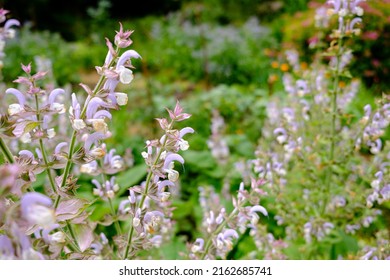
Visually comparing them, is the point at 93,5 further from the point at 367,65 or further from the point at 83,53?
the point at 367,65

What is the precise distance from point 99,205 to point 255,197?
1.45 m

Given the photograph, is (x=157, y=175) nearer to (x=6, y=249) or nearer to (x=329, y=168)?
(x=6, y=249)

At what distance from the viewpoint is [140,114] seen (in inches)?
160

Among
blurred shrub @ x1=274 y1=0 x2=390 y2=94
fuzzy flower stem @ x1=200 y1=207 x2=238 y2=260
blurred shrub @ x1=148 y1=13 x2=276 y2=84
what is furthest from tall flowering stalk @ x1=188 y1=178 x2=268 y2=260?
blurred shrub @ x1=148 y1=13 x2=276 y2=84

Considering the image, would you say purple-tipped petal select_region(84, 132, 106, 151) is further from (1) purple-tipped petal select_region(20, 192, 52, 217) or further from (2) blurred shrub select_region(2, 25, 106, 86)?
(2) blurred shrub select_region(2, 25, 106, 86)

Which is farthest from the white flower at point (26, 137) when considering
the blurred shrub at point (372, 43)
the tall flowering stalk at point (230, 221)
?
the blurred shrub at point (372, 43)

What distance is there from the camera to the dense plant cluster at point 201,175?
41.7 inches

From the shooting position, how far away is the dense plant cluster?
1.06 m

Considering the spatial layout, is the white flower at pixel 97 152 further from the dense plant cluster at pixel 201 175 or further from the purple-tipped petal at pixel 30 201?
the purple-tipped petal at pixel 30 201

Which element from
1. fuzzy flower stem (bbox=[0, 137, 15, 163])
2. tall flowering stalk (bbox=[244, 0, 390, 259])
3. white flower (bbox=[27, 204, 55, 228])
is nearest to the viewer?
white flower (bbox=[27, 204, 55, 228])

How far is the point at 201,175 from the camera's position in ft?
10.2

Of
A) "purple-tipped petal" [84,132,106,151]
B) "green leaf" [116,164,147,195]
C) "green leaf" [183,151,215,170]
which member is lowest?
"green leaf" [183,151,215,170]

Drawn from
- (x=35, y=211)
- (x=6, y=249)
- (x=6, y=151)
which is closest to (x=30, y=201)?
(x=35, y=211)
